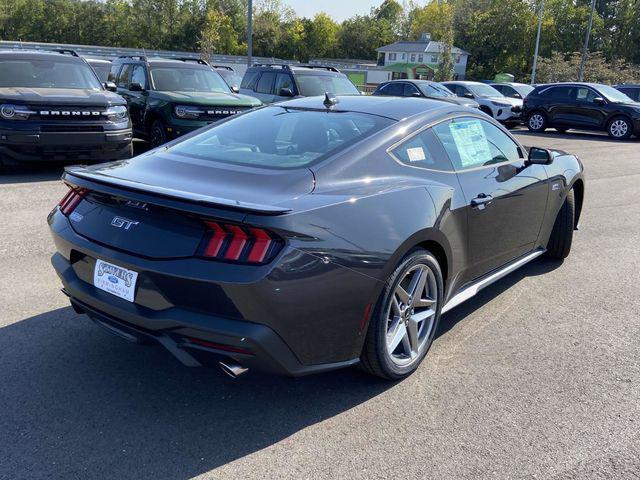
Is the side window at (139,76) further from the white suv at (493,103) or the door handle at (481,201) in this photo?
the white suv at (493,103)

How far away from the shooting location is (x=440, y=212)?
340 centimetres

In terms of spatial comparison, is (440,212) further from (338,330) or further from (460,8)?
(460,8)

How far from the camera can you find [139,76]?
11055 millimetres

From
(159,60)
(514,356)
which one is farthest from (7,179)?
(514,356)

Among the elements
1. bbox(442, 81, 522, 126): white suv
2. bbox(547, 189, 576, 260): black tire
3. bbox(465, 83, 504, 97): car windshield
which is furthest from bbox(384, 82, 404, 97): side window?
bbox(547, 189, 576, 260): black tire

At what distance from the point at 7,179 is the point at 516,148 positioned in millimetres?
7159

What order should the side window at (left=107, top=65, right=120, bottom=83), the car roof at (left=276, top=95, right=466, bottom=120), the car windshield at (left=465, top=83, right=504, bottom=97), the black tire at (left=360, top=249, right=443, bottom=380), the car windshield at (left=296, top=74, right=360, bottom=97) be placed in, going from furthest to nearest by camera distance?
the car windshield at (left=465, top=83, right=504, bottom=97) < the side window at (left=107, top=65, right=120, bottom=83) < the car windshield at (left=296, top=74, right=360, bottom=97) < the car roof at (left=276, top=95, right=466, bottom=120) < the black tire at (left=360, top=249, right=443, bottom=380)

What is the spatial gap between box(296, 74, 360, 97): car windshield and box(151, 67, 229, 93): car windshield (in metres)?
1.66

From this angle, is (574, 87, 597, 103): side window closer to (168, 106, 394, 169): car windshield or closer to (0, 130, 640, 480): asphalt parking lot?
(0, 130, 640, 480): asphalt parking lot

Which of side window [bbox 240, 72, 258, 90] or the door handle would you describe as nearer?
the door handle

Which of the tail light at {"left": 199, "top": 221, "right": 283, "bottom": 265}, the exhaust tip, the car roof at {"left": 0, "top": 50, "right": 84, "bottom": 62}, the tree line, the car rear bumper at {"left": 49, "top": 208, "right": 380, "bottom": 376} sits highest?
the tree line

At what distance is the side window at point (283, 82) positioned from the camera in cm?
1213

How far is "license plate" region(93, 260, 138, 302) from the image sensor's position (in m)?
2.74

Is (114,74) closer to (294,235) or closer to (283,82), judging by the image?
(283,82)
